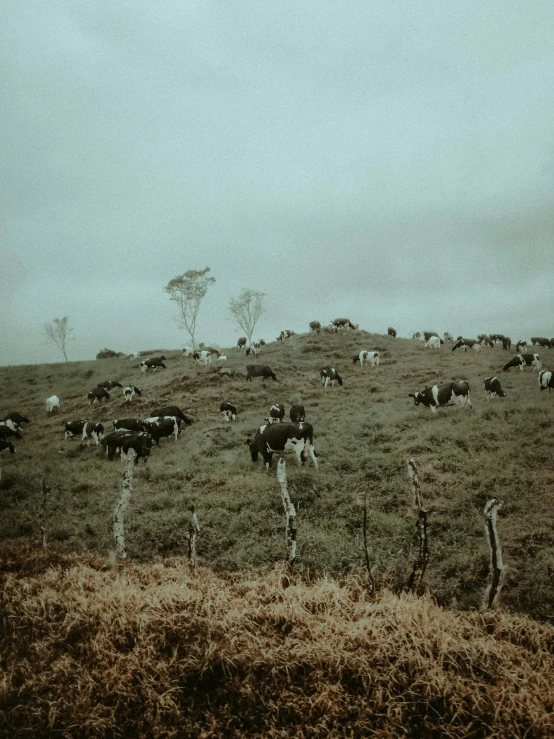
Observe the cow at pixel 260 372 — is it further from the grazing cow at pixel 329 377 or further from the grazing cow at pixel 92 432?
the grazing cow at pixel 92 432

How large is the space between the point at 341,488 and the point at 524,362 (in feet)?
75.4

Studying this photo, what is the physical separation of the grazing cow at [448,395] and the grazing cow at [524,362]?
1087 cm

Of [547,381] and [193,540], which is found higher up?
[547,381]

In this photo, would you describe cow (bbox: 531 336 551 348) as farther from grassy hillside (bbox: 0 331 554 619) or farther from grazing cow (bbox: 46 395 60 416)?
grazing cow (bbox: 46 395 60 416)

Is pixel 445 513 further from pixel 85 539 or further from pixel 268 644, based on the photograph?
pixel 85 539

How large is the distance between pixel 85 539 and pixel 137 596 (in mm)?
4881

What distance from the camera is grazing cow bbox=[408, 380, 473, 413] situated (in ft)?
64.8

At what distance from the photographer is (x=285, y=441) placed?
1435 centimetres

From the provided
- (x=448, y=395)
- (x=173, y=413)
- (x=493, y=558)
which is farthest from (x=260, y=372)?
(x=493, y=558)

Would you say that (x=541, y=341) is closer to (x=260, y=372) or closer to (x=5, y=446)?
(x=260, y=372)

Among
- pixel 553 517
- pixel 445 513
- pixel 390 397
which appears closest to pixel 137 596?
pixel 445 513

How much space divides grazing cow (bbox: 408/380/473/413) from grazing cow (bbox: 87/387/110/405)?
65.9 ft

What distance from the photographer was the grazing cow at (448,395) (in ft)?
64.8

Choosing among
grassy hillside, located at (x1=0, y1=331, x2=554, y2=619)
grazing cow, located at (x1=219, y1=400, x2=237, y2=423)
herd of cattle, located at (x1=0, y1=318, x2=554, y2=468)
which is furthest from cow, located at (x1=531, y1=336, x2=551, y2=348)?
grazing cow, located at (x1=219, y1=400, x2=237, y2=423)
